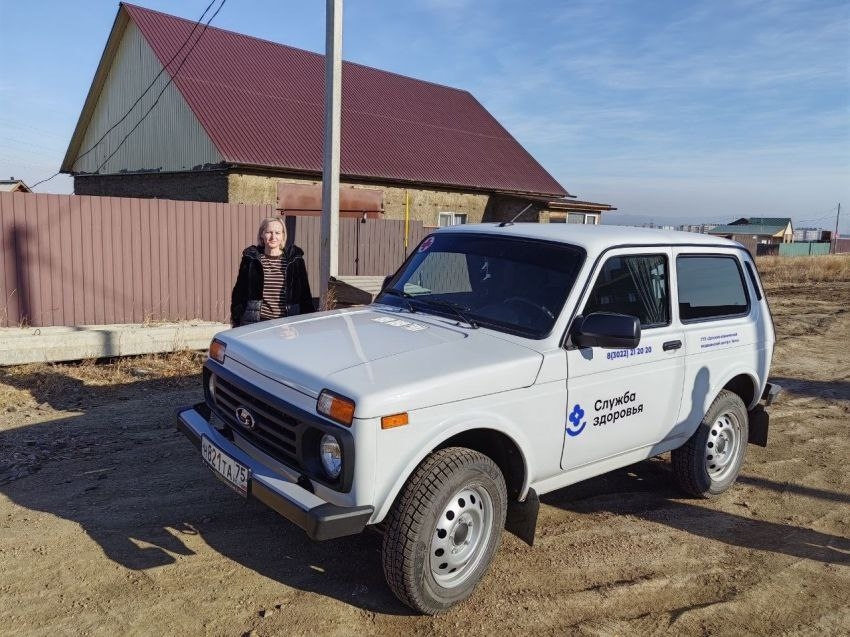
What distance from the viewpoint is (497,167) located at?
24875 millimetres

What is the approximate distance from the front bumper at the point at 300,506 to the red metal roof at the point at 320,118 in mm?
14667

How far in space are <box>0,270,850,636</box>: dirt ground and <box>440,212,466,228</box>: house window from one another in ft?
55.8

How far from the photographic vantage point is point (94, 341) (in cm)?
809

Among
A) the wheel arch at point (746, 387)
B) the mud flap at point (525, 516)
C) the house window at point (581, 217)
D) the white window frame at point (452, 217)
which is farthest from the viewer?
the house window at point (581, 217)

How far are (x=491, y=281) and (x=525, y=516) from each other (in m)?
1.44

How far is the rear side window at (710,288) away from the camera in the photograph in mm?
4602

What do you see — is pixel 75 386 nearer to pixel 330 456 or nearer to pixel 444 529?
pixel 330 456

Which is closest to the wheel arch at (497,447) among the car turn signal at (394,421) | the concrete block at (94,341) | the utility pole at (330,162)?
the car turn signal at (394,421)

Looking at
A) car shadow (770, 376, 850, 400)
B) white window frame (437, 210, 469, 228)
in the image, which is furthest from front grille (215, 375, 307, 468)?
white window frame (437, 210, 469, 228)

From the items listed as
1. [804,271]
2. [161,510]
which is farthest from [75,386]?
[804,271]

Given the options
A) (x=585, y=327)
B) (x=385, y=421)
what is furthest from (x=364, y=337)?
(x=585, y=327)

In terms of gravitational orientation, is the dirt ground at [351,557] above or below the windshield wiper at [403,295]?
below

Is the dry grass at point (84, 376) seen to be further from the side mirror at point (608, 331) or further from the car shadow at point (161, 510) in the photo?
the side mirror at point (608, 331)

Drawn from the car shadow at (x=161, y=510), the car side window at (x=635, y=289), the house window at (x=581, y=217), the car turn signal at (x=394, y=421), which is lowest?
the car shadow at (x=161, y=510)
